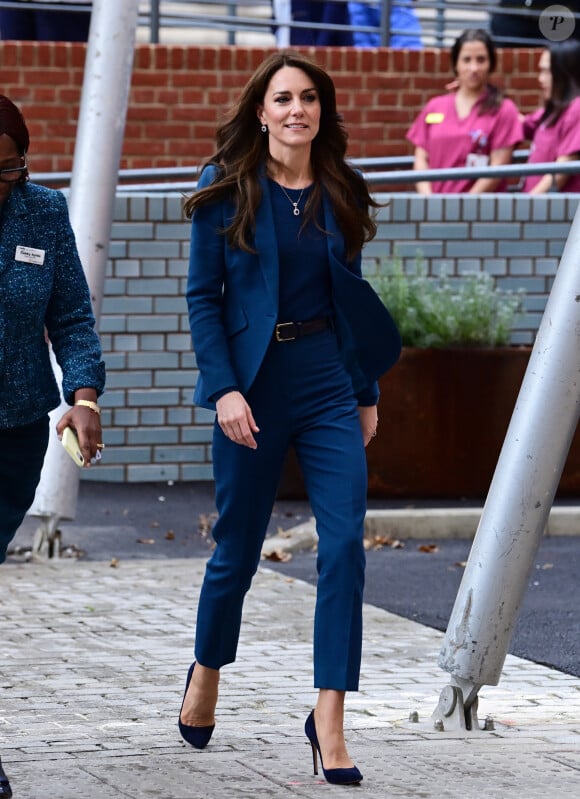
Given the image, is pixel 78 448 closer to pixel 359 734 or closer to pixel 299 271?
pixel 299 271

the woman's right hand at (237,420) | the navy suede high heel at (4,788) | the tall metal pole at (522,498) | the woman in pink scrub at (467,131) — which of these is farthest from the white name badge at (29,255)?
the woman in pink scrub at (467,131)

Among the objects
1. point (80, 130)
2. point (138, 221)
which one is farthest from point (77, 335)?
point (138, 221)

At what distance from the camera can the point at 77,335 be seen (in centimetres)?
443

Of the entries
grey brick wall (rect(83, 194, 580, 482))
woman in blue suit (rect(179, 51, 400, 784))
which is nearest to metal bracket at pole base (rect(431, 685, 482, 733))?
woman in blue suit (rect(179, 51, 400, 784))

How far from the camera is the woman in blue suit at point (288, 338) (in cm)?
455

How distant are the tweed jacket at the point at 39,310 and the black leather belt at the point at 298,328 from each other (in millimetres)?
500

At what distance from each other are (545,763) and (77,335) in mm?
1730

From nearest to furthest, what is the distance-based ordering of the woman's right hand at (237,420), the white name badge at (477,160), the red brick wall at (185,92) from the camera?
1. the woman's right hand at (237,420)
2. the white name badge at (477,160)
3. the red brick wall at (185,92)

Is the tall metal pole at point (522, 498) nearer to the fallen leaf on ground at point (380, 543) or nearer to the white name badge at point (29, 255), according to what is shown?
the white name badge at point (29, 255)

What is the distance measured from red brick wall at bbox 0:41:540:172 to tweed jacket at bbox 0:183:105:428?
7888 millimetres

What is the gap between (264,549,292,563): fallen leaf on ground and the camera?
8.61 m

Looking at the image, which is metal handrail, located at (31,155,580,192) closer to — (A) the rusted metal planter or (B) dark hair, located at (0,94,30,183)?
(A) the rusted metal planter

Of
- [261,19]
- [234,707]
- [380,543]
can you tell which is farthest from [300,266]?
[261,19]

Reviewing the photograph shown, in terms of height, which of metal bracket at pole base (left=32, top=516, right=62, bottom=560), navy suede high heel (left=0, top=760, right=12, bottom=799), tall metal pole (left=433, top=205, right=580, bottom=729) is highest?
tall metal pole (left=433, top=205, right=580, bottom=729)
